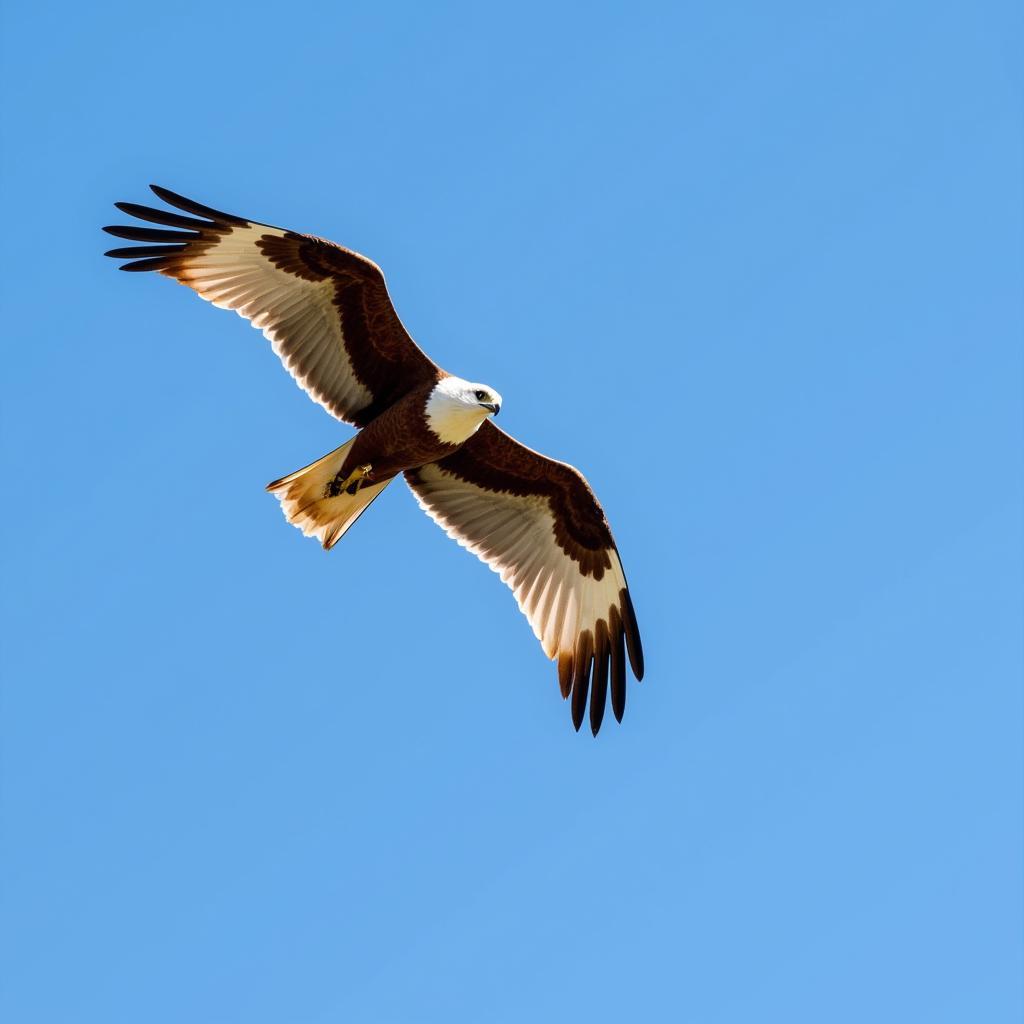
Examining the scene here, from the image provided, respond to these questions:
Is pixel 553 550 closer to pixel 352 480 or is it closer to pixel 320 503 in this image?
pixel 352 480

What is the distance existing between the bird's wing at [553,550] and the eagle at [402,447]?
11 mm

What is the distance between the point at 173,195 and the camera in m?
12.2

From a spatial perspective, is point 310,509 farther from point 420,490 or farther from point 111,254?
point 111,254

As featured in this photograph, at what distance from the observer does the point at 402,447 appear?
12.9 meters

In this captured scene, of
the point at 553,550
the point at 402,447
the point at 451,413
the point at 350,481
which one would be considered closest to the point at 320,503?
the point at 350,481

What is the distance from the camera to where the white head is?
41.3 feet

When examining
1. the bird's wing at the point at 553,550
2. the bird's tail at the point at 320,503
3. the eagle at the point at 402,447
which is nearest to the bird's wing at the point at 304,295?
the eagle at the point at 402,447

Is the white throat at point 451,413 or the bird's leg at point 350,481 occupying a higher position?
the bird's leg at point 350,481

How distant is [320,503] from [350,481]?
299 mm

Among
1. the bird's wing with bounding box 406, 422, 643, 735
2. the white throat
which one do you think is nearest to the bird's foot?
the white throat

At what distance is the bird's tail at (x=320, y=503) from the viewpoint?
13.0 meters

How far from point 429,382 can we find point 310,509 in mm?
1335

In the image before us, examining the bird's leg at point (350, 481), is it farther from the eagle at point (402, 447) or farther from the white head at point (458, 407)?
the white head at point (458, 407)

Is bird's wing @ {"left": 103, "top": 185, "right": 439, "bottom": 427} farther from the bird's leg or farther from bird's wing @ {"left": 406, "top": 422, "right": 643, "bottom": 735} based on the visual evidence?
bird's wing @ {"left": 406, "top": 422, "right": 643, "bottom": 735}
